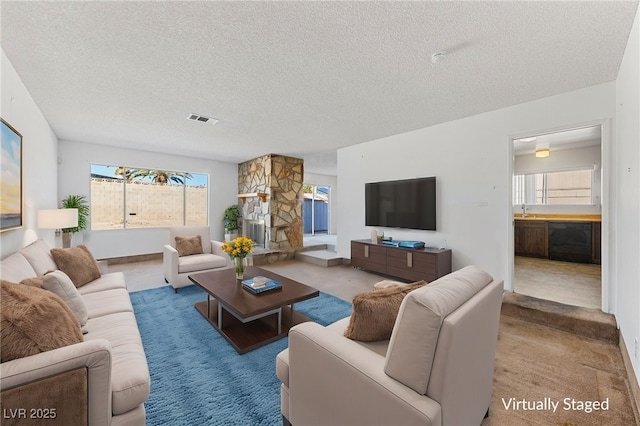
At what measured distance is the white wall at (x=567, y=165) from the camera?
4.98m

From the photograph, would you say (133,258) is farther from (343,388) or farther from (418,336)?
(418,336)

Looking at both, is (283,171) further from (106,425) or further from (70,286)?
(106,425)

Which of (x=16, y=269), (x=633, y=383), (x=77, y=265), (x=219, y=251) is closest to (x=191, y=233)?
(x=219, y=251)

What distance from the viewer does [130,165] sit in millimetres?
5715

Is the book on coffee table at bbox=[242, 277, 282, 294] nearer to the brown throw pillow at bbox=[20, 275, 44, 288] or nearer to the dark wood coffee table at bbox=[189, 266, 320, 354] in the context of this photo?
the dark wood coffee table at bbox=[189, 266, 320, 354]

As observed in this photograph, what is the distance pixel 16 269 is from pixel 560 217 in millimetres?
7827

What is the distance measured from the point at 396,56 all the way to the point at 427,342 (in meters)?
2.23

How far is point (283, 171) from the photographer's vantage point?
6.27m

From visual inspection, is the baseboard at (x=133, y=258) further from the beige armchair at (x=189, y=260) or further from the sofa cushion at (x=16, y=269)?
the sofa cushion at (x=16, y=269)

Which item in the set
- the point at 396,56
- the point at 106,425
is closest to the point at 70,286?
the point at 106,425

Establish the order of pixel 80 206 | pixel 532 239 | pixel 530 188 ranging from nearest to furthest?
pixel 80 206 → pixel 532 239 → pixel 530 188

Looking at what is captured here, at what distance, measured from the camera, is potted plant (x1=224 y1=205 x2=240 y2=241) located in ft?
23.1

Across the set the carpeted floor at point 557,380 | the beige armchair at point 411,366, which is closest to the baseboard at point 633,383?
the carpeted floor at point 557,380

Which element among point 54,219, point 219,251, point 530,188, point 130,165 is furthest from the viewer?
point 530,188
